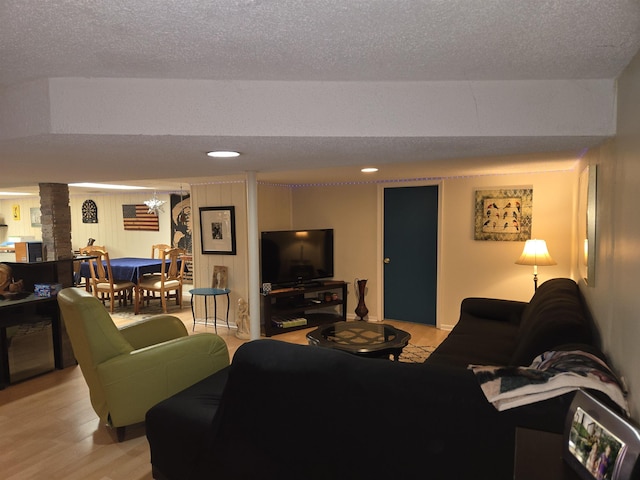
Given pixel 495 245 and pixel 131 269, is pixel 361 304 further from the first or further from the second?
pixel 131 269

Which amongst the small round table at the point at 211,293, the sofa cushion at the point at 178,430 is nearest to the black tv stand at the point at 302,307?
the small round table at the point at 211,293

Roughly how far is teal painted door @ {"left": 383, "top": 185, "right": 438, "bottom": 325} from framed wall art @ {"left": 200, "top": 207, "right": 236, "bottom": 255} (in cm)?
199

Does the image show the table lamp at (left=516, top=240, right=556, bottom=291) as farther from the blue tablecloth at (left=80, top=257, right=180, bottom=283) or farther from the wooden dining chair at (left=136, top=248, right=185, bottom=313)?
the blue tablecloth at (left=80, top=257, right=180, bottom=283)

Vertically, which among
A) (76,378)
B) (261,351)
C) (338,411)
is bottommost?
(76,378)

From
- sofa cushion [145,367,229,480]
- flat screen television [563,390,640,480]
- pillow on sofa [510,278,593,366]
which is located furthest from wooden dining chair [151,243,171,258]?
flat screen television [563,390,640,480]

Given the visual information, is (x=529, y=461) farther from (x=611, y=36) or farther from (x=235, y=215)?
→ (x=235, y=215)

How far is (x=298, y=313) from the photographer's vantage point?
530 cm

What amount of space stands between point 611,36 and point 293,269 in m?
4.31

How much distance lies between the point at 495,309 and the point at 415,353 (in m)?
0.92

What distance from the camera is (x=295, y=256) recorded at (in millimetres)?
5211

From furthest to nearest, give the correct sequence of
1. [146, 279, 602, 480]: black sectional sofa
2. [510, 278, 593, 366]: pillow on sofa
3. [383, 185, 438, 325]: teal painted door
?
[383, 185, 438, 325]: teal painted door
[510, 278, 593, 366]: pillow on sofa
[146, 279, 602, 480]: black sectional sofa

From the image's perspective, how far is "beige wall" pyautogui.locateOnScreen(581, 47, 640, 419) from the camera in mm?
1327

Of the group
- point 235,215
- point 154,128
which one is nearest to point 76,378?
point 235,215

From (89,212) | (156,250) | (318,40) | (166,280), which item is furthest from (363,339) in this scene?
(89,212)
